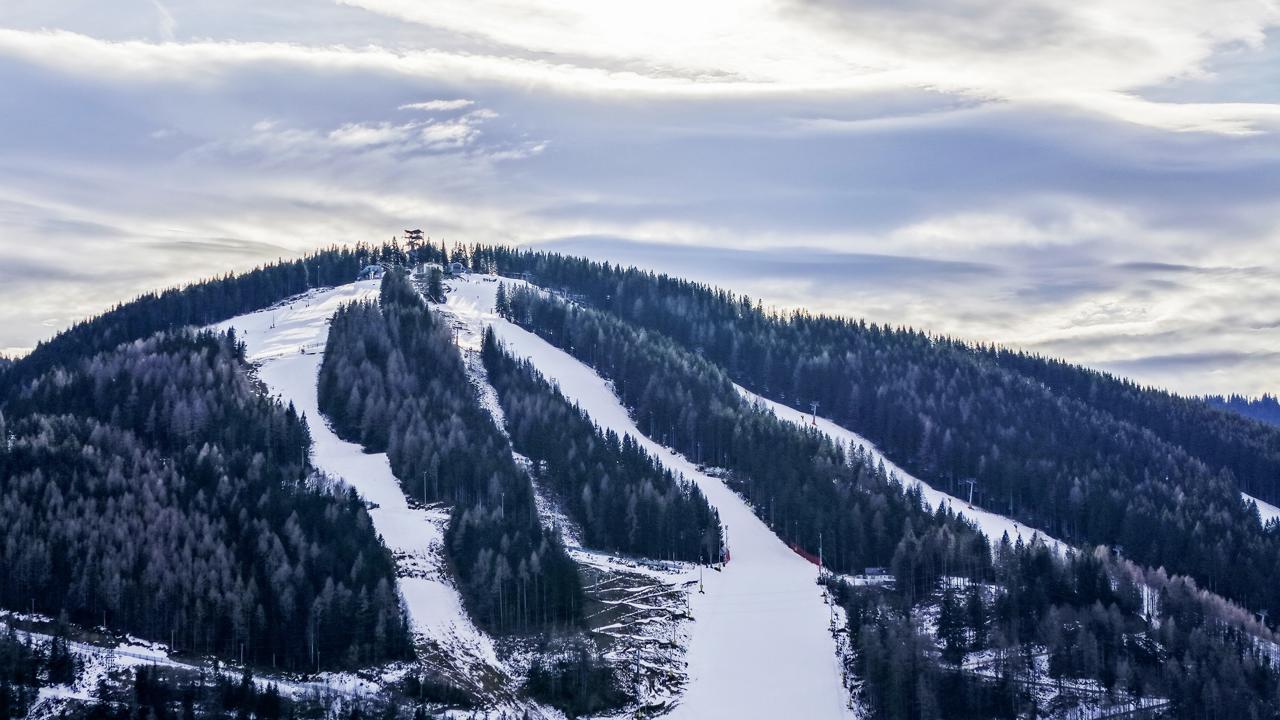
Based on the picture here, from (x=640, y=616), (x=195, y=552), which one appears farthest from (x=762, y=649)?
(x=195, y=552)

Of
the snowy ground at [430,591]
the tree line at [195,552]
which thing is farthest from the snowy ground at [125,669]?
the snowy ground at [430,591]

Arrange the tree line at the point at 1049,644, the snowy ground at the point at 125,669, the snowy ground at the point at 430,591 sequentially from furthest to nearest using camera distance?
the snowy ground at the point at 430,591 < the tree line at the point at 1049,644 < the snowy ground at the point at 125,669

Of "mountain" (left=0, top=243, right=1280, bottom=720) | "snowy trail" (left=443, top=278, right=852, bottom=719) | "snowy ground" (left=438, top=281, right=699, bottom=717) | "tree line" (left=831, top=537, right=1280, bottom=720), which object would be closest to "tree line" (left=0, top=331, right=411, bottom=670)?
"mountain" (left=0, top=243, right=1280, bottom=720)

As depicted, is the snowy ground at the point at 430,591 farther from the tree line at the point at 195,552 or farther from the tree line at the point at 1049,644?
the tree line at the point at 1049,644

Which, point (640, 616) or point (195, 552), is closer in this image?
point (195, 552)

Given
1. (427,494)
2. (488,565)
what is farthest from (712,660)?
(427,494)

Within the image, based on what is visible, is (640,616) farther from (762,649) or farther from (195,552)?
(195,552)

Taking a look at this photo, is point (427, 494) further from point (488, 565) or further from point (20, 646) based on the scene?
point (20, 646)

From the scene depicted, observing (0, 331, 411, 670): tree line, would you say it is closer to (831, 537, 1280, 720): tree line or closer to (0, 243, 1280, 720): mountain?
(0, 243, 1280, 720): mountain
